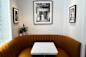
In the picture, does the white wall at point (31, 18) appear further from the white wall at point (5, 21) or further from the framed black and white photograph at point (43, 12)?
the white wall at point (5, 21)

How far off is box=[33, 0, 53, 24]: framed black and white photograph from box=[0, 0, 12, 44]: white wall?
1281 mm

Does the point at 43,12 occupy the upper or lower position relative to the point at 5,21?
upper

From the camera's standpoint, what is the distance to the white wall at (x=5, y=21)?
9.98 feet

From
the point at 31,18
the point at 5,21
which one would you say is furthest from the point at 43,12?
the point at 5,21

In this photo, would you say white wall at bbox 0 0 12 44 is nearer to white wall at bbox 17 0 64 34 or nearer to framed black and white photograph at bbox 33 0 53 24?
white wall at bbox 17 0 64 34

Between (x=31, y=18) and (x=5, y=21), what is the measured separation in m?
1.36

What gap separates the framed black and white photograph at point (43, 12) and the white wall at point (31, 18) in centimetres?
15

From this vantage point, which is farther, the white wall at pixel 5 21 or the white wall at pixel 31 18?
the white wall at pixel 31 18

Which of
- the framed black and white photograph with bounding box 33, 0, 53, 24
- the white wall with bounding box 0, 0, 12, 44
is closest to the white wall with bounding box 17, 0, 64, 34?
the framed black and white photograph with bounding box 33, 0, 53, 24

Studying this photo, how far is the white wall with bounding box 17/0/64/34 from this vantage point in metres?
4.34

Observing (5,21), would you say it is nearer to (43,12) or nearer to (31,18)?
(31,18)

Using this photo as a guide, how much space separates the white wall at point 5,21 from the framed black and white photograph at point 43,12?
128cm

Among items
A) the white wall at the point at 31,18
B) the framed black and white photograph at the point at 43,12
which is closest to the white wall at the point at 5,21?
the white wall at the point at 31,18

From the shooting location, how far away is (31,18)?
172 inches
